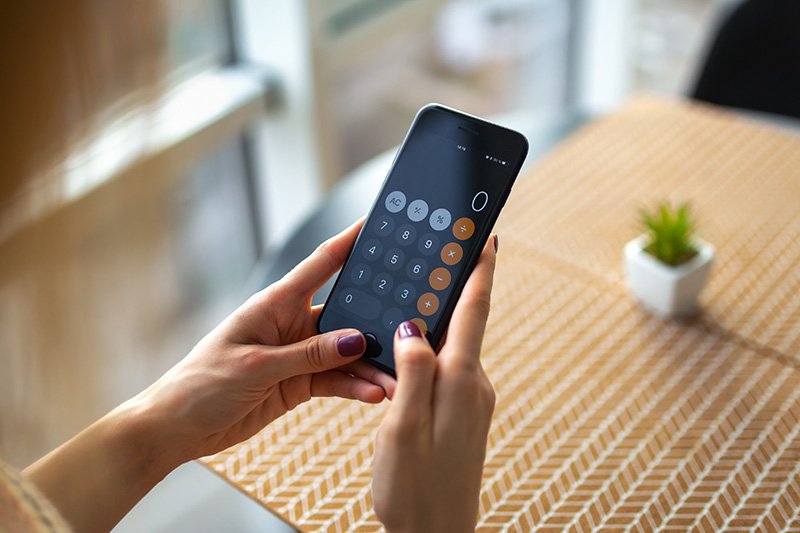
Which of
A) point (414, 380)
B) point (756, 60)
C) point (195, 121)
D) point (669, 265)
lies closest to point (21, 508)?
point (414, 380)

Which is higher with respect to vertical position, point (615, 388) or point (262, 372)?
point (262, 372)

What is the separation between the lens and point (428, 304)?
73 centimetres

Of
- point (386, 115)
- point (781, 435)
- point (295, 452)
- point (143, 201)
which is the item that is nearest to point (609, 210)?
point (781, 435)

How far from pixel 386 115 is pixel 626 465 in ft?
5.23

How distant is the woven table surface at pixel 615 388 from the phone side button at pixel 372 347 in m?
0.10

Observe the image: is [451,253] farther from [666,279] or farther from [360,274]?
[666,279]

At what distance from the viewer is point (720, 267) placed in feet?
3.33

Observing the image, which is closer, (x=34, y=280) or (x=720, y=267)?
(x=34, y=280)

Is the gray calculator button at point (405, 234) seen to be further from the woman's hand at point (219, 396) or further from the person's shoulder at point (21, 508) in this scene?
the person's shoulder at point (21, 508)

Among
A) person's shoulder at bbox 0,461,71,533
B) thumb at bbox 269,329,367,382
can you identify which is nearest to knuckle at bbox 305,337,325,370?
thumb at bbox 269,329,367,382

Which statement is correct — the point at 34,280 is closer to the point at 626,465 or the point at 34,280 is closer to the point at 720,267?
the point at 626,465

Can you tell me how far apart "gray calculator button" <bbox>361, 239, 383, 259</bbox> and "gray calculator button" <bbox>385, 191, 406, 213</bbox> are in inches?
1.3

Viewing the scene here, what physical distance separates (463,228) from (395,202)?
8cm

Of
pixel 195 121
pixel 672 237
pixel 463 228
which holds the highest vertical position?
pixel 463 228
